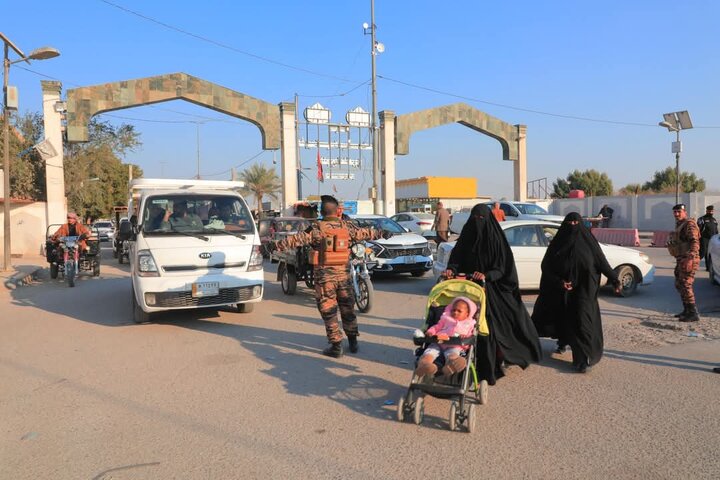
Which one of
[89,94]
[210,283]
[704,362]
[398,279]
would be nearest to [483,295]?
[704,362]

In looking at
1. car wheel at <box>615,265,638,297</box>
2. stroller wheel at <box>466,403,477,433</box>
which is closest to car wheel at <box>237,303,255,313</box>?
stroller wheel at <box>466,403,477,433</box>

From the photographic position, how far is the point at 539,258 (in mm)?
10734

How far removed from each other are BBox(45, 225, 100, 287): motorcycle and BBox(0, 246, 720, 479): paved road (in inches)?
231

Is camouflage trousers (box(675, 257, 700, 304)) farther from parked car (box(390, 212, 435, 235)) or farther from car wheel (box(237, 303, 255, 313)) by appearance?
parked car (box(390, 212, 435, 235))

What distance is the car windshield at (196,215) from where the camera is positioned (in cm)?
879

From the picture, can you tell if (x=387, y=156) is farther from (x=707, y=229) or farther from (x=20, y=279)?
(x=20, y=279)

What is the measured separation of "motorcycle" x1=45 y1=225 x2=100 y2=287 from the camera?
13914 millimetres

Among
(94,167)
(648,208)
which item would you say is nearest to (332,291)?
(648,208)

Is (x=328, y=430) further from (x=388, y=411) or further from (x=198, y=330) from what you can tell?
(x=198, y=330)

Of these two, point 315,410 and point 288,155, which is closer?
point 315,410

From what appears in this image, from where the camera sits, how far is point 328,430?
4.43 meters

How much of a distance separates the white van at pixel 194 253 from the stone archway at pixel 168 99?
749 inches

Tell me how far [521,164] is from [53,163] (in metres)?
26.9

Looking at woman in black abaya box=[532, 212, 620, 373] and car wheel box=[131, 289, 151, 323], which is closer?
woman in black abaya box=[532, 212, 620, 373]
